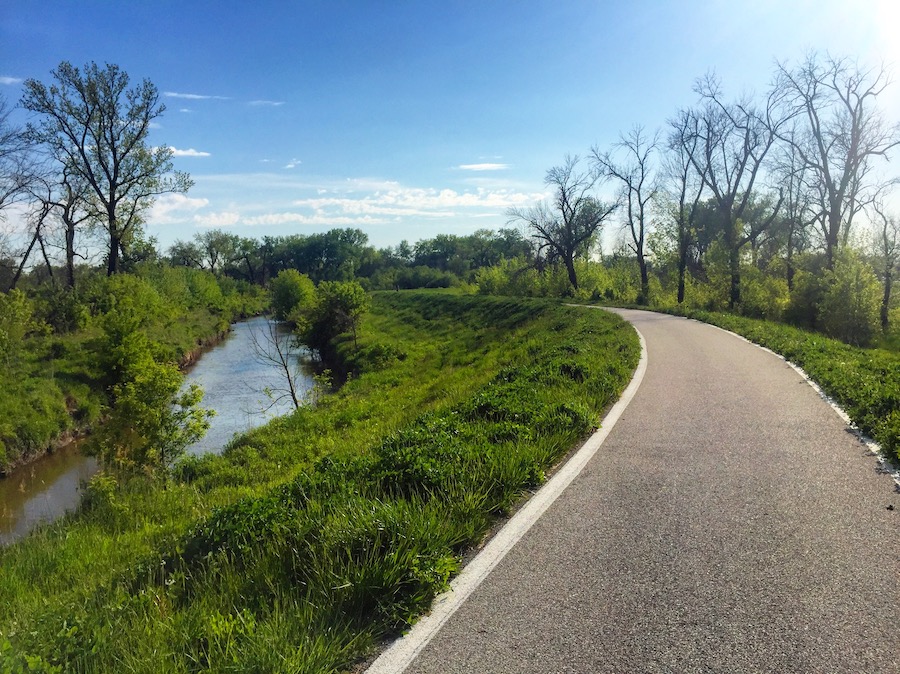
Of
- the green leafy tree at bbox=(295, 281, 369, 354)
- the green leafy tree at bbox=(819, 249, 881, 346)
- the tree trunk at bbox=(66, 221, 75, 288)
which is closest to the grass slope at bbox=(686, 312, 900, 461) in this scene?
the green leafy tree at bbox=(819, 249, 881, 346)

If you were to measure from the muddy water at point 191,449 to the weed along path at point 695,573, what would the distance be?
7.68 meters

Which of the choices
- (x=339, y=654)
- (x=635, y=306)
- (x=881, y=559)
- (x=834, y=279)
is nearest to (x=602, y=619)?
(x=339, y=654)

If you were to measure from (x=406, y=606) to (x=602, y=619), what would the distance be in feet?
3.83

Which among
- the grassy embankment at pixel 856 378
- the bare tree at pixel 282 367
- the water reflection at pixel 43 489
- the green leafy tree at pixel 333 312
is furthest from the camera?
the green leafy tree at pixel 333 312

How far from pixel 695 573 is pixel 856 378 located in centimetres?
703

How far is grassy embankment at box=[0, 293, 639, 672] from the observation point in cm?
300

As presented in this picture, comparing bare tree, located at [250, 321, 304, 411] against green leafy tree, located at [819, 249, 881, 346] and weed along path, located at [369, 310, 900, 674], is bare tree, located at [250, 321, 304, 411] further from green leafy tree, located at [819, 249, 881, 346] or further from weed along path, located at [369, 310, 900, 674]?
green leafy tree, located at [819, 249, 881, 346]

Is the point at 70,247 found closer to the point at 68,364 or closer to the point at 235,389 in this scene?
the point at 68,364

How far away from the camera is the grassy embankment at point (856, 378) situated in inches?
251

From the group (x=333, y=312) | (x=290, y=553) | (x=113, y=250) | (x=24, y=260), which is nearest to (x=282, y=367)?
(x=333, y=312)

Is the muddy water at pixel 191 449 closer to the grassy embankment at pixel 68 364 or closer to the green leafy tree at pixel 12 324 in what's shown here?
the grassy embankment at pixel 68 364

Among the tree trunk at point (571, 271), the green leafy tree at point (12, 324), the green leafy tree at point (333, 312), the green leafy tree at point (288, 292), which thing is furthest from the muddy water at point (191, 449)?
the green leafy tree at point (288, 292)

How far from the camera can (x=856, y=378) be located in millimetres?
8703

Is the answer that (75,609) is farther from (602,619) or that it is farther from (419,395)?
(419,395)
